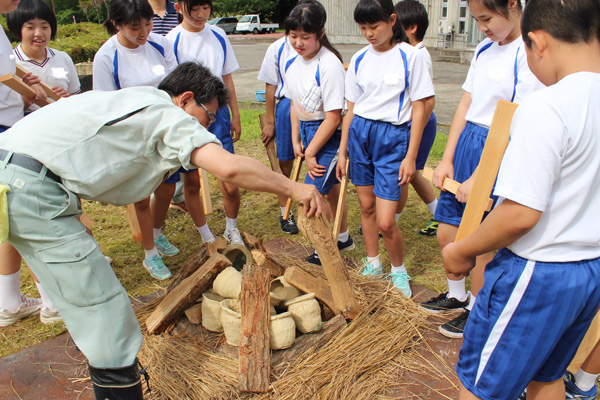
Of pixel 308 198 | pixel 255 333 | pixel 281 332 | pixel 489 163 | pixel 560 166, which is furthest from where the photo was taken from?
pixel 281 332

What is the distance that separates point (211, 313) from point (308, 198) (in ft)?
3.51

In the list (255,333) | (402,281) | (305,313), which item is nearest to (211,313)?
(255,333)

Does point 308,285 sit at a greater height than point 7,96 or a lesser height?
lesser

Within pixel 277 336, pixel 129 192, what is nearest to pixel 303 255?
pixel 277 336

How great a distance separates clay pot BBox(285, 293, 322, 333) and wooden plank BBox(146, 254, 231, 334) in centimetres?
48

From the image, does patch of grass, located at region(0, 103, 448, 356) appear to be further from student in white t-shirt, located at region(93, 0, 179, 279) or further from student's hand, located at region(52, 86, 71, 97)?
student's hand, located at region(52, 86, 71, 97)

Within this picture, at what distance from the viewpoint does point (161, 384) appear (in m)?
2.52

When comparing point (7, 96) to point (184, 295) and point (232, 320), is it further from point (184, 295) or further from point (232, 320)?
point (232, 320)

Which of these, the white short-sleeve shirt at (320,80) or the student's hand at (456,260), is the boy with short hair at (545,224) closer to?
the student's hand at (456,260)

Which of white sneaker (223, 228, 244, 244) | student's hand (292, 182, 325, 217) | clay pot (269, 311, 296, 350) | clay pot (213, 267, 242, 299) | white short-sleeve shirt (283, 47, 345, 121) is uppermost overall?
white short-sleeve shirt (283, 47, 345, 121)

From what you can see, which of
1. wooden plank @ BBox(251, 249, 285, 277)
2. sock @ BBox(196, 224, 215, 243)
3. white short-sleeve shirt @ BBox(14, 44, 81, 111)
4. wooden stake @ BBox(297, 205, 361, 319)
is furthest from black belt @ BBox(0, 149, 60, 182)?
sock @ BBox(196, 224, 215, 243)

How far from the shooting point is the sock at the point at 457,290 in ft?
10.4

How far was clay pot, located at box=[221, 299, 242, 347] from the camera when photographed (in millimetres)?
2613

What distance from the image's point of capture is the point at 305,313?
9.05 ft
